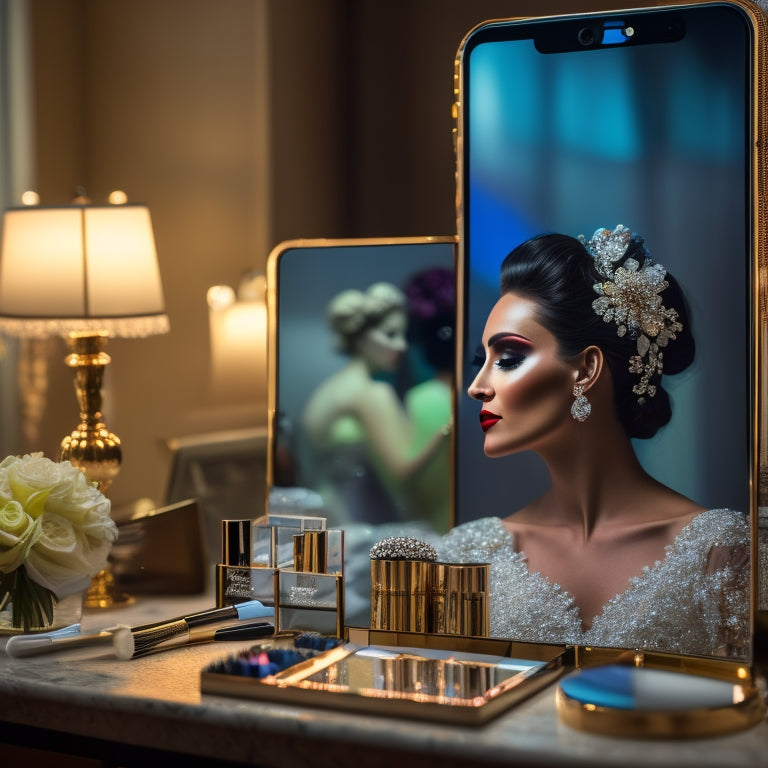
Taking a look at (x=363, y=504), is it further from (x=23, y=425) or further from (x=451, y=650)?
(x=23, y=425)

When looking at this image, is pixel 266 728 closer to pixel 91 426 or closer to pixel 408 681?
pixel 408 681

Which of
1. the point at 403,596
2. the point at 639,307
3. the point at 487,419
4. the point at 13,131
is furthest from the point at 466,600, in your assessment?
the point at 13,131

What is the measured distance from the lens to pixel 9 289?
1285 millimetres

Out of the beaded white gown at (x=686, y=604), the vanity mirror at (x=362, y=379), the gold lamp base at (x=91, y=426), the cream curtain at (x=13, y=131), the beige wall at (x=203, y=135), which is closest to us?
the beaded white gown at (x=686, y=604)

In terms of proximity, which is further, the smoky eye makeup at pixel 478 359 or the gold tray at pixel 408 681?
the smoky eye makeup at pixel 478 359

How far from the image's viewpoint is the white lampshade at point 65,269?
4.20ft

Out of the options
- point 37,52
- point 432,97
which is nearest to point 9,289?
point 37,52

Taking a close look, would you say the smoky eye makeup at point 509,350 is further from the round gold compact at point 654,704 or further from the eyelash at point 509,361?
the round gold compact at point 654,704

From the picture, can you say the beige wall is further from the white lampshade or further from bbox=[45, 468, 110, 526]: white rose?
bbox=[45, 468, 110, 526]: white rose

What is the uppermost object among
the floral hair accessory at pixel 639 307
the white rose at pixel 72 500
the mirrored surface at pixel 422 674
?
the floral hair accessory at pixel 639 307

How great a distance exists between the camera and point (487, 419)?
0.92 metres

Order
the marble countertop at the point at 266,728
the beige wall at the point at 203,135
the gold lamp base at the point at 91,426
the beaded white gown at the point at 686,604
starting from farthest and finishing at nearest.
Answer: the beige wall at the point at 203,135 < the gold lamp base at the point at 91,426 < the beaded white gown at the point at 686,604 < the marble countertop at the point at 266,728

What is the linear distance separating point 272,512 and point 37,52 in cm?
167

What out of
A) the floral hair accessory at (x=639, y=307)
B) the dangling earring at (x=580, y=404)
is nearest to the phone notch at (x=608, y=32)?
the floral hair accessory at (x=639, y=307)
